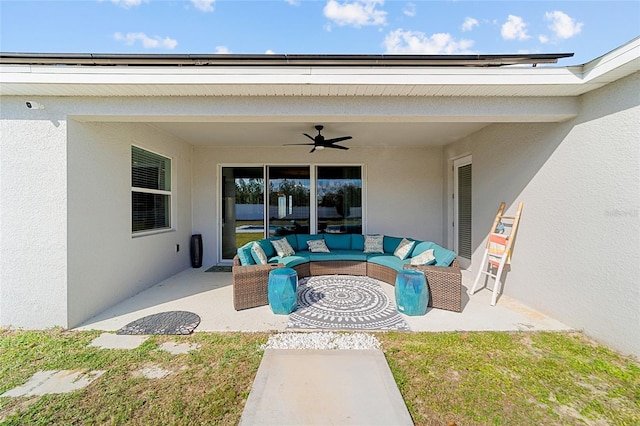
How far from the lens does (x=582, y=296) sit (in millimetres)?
3176

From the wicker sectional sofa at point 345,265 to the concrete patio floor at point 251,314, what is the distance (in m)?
0.21

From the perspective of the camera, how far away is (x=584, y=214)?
125 inches

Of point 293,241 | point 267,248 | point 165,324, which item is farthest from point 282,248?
point 165,324

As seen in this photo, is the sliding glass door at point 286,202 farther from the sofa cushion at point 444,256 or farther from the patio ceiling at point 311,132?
the sofa cushion at point 444,256

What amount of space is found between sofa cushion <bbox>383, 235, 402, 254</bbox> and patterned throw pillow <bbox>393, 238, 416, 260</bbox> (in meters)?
0.30

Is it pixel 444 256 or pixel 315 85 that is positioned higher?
pixel 315 85

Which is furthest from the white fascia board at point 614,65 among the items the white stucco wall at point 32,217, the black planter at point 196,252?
the black planter at point 196,252

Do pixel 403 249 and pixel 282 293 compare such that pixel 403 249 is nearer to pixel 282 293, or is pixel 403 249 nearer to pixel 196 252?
pixel 282 293

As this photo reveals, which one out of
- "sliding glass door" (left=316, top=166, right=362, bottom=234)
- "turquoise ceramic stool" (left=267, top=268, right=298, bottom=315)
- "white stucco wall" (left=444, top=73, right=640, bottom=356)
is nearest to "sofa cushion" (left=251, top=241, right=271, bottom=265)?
"turquoise ceramic stool" (left=267, top=268, right=298, bottom=315)

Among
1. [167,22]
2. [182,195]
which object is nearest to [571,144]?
[167,22]

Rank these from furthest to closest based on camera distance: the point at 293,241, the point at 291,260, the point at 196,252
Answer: the point at 196,252 < the point at 293,241 < the point at 291,260

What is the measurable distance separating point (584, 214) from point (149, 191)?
22.5 feet

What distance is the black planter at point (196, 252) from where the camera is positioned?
20.9ft

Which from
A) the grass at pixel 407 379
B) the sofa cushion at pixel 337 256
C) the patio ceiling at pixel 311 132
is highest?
the patio ceiling at pixel 311 132
